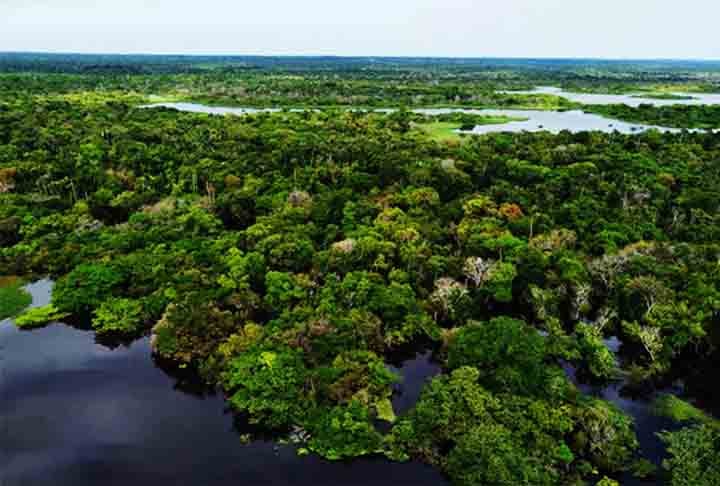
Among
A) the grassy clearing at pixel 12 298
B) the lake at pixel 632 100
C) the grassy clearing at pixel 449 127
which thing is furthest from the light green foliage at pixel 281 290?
the lake at pixel 632 100

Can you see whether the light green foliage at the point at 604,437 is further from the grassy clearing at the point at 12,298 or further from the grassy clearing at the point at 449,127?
the grassy clearing at the point at 449,127

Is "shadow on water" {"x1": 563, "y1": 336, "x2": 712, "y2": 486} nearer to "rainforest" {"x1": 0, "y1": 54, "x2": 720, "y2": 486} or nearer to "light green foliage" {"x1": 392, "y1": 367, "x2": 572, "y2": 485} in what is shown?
"rainforest" {"x1": 0, "y1": 54, "x2": 720, "y2": 486}

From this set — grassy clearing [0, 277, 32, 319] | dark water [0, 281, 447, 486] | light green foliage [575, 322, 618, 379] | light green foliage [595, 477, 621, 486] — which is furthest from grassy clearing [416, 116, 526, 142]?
light green foliage [595, 477, 621, 486]

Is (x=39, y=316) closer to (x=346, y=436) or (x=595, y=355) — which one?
(x=346, y=436)

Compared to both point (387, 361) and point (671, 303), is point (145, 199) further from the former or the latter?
point (671, 303)

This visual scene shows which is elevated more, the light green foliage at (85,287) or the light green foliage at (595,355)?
the light green foliage at (85,287)

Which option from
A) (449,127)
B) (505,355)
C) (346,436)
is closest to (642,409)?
(505,355)

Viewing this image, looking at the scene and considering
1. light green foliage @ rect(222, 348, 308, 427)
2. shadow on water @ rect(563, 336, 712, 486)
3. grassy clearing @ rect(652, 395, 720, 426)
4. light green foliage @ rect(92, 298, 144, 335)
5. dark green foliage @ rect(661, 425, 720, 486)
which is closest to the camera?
dark green foliage @ rect(661, 425, 720, 486)
